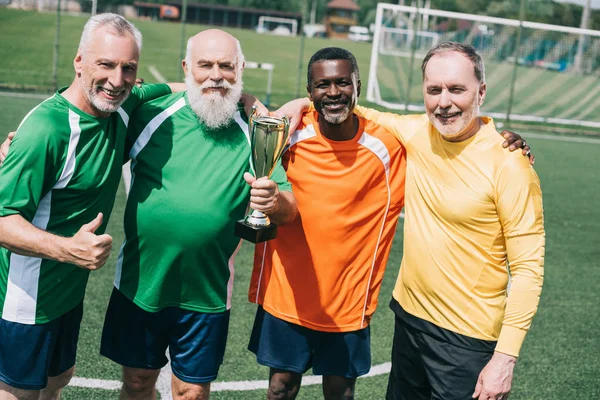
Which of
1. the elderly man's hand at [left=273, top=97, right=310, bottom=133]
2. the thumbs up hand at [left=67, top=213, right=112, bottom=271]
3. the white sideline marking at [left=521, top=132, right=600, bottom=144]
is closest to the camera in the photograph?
the thumbs up hand at [left=67, top=213, right=112, bottom=271]

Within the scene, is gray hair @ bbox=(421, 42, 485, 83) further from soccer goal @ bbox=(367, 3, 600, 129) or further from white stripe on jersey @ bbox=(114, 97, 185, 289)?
soccer goal @ bbox=(367, 3, 600, 129)

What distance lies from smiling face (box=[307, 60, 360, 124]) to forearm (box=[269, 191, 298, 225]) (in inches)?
16.9

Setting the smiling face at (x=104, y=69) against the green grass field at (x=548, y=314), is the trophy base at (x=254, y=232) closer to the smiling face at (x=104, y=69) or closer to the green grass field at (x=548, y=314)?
the smiling face at (x=104, y=69)

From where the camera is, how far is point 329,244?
344 cm

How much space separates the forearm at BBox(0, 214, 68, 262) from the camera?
2768 millimetres

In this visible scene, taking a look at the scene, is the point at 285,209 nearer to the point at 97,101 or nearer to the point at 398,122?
the point at 398,122

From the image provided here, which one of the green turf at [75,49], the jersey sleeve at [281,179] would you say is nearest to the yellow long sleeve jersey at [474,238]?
the jersey sleeve at [281,179]

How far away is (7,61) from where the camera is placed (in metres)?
17.7

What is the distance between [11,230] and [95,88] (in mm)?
718

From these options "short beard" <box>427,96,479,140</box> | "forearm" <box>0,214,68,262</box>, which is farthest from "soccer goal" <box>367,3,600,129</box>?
→ "forearm" <box>0,214,68,262</box>

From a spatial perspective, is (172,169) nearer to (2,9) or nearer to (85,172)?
(85,172)

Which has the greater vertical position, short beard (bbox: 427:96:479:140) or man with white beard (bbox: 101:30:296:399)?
short beard (bbox: 427:96:479:140)

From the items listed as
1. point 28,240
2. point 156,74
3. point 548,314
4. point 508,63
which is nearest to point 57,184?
point 28,240

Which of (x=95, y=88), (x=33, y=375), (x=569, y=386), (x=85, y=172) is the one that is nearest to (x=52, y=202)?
(x=85, y=172)
